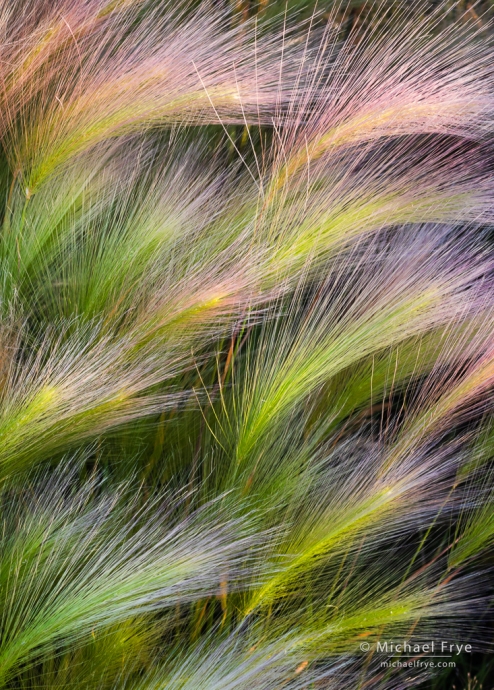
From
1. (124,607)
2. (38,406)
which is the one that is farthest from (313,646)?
(38,406)

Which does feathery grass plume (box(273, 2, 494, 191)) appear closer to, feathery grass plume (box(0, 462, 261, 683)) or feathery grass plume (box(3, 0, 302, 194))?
feathery grass plume (box(3, 0, 302, 194))

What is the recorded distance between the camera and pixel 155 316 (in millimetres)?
802

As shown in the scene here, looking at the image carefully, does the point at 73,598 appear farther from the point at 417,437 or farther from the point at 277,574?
the point at 417,437

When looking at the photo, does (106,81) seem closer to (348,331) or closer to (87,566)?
(348,331)

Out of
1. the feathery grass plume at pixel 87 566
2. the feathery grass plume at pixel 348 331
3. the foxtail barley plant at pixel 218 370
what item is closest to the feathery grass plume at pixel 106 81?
→ the foxtail barley plant at pixel 218 370

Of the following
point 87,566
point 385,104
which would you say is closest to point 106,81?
point 385,104

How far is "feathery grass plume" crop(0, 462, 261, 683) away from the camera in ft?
2.14

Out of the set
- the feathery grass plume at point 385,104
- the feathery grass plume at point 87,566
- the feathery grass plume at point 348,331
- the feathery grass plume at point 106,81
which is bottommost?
the feathery grass plume at point 87,566

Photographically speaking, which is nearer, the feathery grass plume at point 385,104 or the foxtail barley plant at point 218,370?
the foxtail barley plant at point 218,370

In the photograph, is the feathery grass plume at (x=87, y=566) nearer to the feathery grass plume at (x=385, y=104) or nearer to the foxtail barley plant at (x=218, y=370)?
the foxtail barley plant at (x=218, y=370)

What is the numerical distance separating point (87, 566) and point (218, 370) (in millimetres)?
287

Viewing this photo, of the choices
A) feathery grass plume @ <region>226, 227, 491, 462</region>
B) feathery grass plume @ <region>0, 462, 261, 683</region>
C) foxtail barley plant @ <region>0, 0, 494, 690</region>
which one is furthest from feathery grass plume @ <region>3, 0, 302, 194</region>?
feathery grass plume @ <region>0, 462, 261, 683</region>

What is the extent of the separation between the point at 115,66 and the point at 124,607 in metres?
0.61

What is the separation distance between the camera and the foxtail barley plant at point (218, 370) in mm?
718
